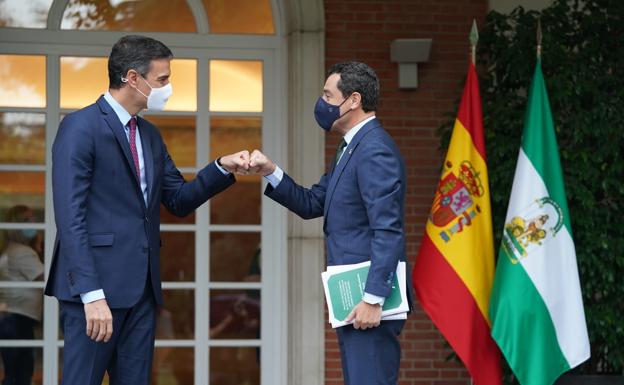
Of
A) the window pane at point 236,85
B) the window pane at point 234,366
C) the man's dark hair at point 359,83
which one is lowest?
the window pane at point 234,366

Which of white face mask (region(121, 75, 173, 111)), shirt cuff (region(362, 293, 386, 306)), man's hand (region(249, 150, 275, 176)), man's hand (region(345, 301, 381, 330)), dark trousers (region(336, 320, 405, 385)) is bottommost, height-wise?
dark trousers (region(336, 320, 405, 385))

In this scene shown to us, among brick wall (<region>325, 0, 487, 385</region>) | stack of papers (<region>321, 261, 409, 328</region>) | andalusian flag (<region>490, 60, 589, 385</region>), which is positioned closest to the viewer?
stack of papers (<region>321, 261, 409, 328</region>)

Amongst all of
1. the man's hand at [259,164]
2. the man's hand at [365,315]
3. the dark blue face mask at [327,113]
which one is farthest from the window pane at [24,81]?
the man's hand at [365,315]

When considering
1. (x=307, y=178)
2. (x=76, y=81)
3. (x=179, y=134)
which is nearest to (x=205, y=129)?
(x=179, y=134)

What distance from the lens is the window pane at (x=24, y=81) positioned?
22.3ft

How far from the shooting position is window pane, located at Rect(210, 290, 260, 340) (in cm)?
687

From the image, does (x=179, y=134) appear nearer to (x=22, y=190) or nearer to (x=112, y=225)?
(x=22, y=190)

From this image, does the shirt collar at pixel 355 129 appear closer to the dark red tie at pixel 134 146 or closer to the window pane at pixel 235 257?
the dark red tie at pixel 134 146

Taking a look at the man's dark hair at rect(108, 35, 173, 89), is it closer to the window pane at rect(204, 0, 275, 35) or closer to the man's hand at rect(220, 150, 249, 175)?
the man's hand at rect(220, 150, 249, 175)

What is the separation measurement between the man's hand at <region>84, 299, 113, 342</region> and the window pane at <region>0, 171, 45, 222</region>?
300cm

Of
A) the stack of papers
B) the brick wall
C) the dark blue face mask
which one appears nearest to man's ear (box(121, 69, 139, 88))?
the dark blue face mask

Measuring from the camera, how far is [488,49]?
247 inches

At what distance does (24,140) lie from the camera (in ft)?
22.3

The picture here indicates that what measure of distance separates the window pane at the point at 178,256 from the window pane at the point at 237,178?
207 millimetres
